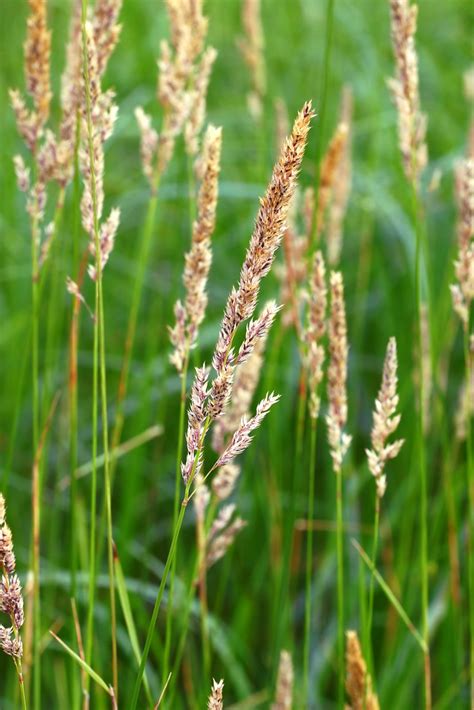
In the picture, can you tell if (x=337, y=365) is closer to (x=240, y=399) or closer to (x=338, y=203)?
(x=240, y=399)

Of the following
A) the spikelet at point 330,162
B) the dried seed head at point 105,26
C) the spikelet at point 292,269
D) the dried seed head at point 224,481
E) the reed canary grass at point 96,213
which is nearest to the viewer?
the reed canary grass at point 96,213

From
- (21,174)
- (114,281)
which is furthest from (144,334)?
(21,174)

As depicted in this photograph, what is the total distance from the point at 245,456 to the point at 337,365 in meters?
1.37

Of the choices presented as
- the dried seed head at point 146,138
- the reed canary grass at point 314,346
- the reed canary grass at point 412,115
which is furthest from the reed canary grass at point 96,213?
the reed canary grass at point 412,115

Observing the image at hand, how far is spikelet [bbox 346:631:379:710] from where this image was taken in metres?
1.26

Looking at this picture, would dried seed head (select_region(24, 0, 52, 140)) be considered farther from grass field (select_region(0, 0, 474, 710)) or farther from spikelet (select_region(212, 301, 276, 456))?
spikelet (select_region(212, 301, 276, 456))

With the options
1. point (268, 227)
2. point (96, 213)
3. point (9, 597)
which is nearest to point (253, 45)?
point (96, 213)

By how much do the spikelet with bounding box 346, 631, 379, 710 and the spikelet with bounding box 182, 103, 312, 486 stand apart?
1.41ft

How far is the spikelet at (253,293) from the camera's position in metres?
0.93

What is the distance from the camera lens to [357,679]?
129 cm

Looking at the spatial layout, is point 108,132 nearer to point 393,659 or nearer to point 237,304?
point 237,304

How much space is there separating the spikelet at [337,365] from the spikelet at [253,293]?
387mm

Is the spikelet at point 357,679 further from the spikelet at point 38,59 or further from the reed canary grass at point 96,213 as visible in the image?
the spikelet at point 38,59

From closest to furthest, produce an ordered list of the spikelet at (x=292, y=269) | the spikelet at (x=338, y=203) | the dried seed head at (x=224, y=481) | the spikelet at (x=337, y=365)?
the spikelet at (x=337, y=365)
the dried seed head at (x=224, y=481)
the spikelet at (x=292, y=269)
the spikelet at (x=338, y=203)
